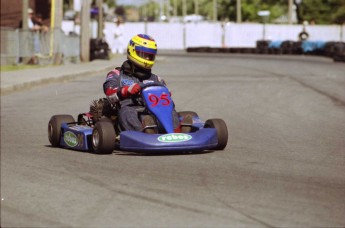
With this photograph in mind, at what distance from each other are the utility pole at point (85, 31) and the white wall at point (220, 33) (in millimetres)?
35800

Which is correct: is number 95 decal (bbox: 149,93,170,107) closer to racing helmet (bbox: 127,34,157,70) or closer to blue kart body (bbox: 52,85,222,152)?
blue kart body (bbox: 52,85,222,152)

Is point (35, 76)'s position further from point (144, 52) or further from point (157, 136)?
point (157, 136)

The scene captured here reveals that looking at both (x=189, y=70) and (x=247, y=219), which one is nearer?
(x=247, y=219)


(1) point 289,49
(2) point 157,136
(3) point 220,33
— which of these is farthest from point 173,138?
(3) point 220,33

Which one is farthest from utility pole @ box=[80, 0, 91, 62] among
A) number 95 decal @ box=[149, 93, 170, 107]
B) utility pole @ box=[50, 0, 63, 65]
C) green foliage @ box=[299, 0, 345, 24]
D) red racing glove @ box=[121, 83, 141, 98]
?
green foliage @ box=[299, 0, 345, 24]

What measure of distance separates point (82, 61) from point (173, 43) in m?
38.8

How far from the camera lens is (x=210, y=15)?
593ft

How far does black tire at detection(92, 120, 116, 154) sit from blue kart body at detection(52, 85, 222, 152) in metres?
0.11

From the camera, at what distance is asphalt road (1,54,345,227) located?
22.4 feet

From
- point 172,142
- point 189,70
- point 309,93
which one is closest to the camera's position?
point 172,142

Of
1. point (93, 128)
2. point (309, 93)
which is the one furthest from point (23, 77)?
point (93, 128)

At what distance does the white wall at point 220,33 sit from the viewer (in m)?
72.2

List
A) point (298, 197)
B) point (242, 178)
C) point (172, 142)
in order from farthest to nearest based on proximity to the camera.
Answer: point (172, 142) → point (242, 178) → point (298, 197)

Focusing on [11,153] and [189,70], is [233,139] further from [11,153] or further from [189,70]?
[189,70]
